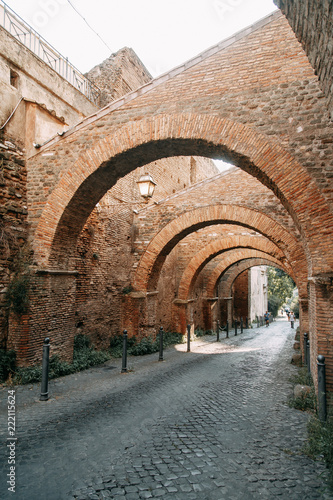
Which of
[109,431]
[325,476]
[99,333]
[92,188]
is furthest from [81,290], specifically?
[325,476]

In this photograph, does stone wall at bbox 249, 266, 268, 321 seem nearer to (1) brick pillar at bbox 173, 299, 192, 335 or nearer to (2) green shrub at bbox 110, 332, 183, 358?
(1) brick pillar at bbox 173, 299, 192, 335

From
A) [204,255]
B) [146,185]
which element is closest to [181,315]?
[204,255]

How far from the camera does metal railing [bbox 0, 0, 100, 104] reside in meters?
7.68

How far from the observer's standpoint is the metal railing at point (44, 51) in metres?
7.68

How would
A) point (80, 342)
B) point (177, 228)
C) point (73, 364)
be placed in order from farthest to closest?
point (177, 228) → point (80, 342) → point (73, 364)

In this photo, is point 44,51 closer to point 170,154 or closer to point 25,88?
point 25,88

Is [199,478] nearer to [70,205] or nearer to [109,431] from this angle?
[109,431]

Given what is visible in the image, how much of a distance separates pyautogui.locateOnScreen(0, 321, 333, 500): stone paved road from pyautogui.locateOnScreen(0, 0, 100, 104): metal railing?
8.35m

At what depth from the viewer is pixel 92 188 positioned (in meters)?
6.53

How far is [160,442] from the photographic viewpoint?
11.5 feet

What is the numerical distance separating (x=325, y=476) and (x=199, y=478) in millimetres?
1214

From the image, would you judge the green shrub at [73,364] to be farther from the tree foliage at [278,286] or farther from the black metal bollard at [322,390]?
the tree foliage at [278,286]

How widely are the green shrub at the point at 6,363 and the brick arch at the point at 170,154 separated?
1812 mm

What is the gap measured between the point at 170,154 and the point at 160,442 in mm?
5157
